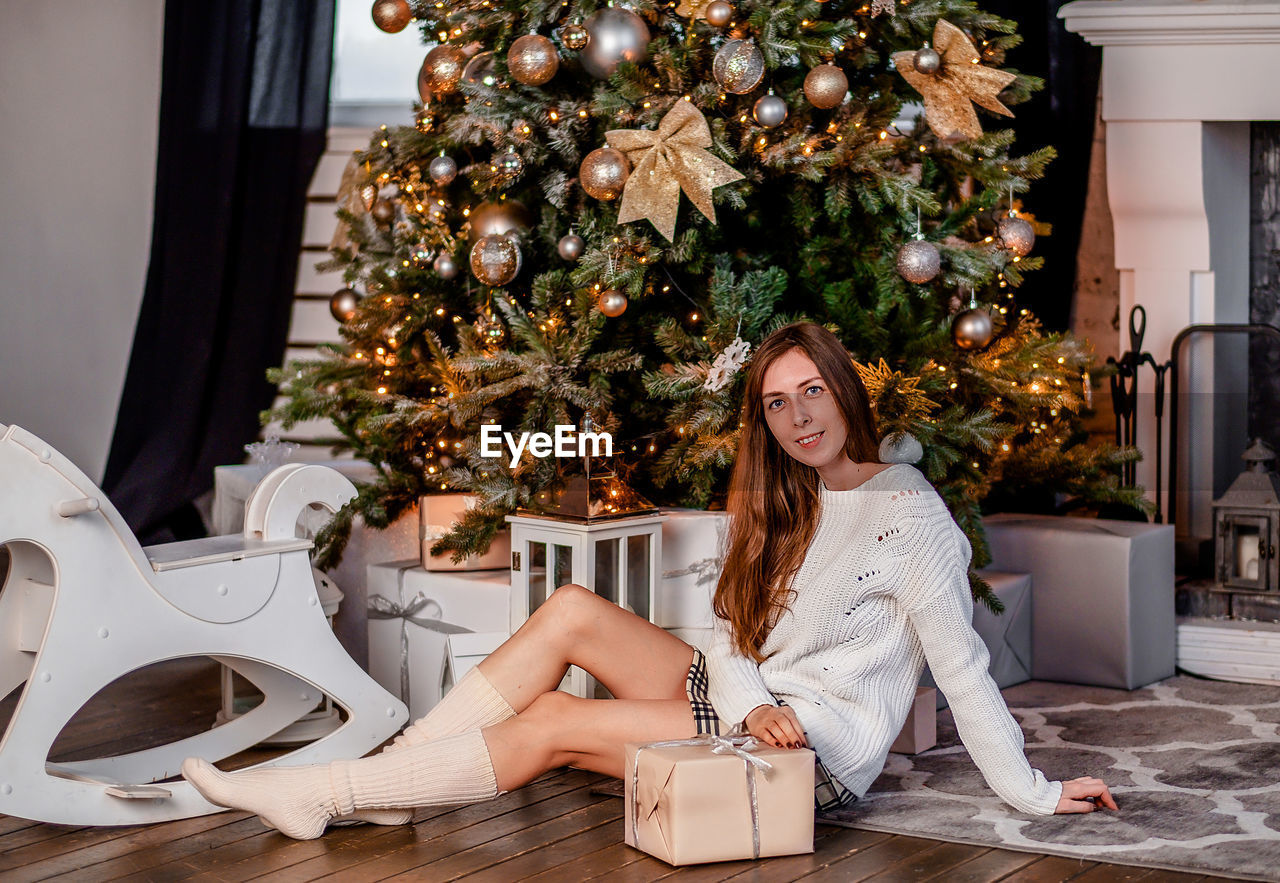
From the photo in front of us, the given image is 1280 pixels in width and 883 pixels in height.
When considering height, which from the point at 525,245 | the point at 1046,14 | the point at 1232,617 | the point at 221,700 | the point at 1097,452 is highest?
the point at 1046,14

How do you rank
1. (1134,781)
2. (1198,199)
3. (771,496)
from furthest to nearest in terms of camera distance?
1. (1198,199)
2. (1134,781)
3. (771,496)

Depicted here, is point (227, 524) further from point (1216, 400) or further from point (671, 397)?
point (1216, 400)

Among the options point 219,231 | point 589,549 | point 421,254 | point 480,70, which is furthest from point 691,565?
point 219,231

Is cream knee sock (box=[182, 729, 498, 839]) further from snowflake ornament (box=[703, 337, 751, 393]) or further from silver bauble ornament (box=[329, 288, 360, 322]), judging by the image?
silver bauble ornament (box=[329, 288, 360, 322])

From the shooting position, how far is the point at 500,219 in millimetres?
2953

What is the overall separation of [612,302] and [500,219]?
1.36 ft

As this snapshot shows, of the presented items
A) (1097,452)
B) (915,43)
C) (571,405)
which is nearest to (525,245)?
(571,405)

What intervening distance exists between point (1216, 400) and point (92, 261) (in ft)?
12.2

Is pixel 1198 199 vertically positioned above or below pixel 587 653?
above

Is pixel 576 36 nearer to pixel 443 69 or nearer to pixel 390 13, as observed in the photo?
pixel 443 69

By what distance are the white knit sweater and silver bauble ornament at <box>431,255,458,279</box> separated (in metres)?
1.24

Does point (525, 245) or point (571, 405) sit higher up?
point (525, 245)

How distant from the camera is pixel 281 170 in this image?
453cm

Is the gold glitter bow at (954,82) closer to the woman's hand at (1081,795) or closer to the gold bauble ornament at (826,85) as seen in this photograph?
the gold bauble ornament at (826,85)
